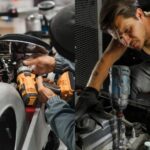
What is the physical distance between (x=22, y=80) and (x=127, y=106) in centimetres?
50

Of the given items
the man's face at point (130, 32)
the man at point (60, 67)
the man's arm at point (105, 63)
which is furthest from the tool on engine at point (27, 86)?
the man's face at point (130, 32)

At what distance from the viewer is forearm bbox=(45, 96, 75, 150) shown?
1089mm

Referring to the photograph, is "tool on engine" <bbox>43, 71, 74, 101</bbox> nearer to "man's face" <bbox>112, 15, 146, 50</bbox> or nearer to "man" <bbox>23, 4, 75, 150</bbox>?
"man" <bbox>23, 4, 75, 150</bbox>

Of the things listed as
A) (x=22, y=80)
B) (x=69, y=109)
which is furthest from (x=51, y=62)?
(x=69, y=109)

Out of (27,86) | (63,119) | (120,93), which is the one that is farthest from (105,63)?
(27,86)

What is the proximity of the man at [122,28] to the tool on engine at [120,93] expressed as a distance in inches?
1.2

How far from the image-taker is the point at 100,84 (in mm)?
998

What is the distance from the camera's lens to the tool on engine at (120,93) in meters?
0.95

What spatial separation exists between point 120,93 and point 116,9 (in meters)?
0.26

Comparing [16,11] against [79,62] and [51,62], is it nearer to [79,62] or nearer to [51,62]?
[51,62]


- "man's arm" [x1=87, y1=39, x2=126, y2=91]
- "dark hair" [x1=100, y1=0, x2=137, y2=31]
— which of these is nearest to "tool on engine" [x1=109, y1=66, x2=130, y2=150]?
"man's arm" [x1=87, y1=39, x2=126, y2=91]

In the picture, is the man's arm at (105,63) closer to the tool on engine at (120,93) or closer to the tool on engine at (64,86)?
the tool on engine at (120,93)

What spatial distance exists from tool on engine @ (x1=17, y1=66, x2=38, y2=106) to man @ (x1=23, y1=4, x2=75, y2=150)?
0.02m

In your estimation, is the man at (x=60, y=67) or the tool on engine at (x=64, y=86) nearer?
the man at (x=60, y=67)
